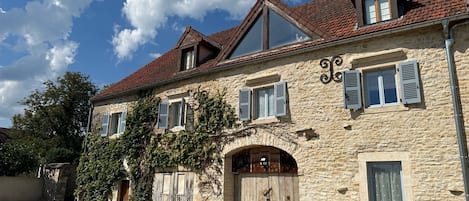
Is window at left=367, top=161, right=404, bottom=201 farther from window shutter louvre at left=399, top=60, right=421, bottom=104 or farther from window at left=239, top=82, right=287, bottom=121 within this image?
window at left=239, top=82, right=287, bottom=121

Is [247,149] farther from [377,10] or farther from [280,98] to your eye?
[377,10]

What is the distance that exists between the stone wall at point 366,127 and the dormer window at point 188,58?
386 cm

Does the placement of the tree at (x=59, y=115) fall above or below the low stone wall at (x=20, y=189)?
above

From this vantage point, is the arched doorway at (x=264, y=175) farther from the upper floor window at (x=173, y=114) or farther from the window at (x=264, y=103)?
the upper floor window at (x=173, y=114)

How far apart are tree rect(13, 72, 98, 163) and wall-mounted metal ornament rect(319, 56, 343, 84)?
2639cm

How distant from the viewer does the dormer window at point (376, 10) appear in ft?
30.1

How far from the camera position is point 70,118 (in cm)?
3125

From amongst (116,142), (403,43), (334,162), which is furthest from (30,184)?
(403,43)

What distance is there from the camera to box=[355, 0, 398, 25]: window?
919 cm

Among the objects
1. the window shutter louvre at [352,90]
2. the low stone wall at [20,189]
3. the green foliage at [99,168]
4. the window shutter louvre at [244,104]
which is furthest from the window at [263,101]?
the low stone wall at [20,189]

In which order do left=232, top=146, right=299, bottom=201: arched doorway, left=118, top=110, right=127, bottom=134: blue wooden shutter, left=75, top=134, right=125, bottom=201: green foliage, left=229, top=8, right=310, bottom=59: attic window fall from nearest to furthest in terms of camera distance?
left=232, top=146, right=299, bottom=201: arched doorway, left=229, top=8, right=310, bottom=59: attic window, left=75, top=134, right=125, bottom=201: green foliage, left=118, top=110, right=127, bottom=134: blue wooden shutter

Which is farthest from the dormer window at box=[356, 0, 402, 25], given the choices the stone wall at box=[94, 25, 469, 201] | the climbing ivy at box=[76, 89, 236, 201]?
the climbing ivy at box=[76, 89, 236, 201]

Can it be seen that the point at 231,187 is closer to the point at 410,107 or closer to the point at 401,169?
the point at 401,169

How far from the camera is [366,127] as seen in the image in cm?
861
